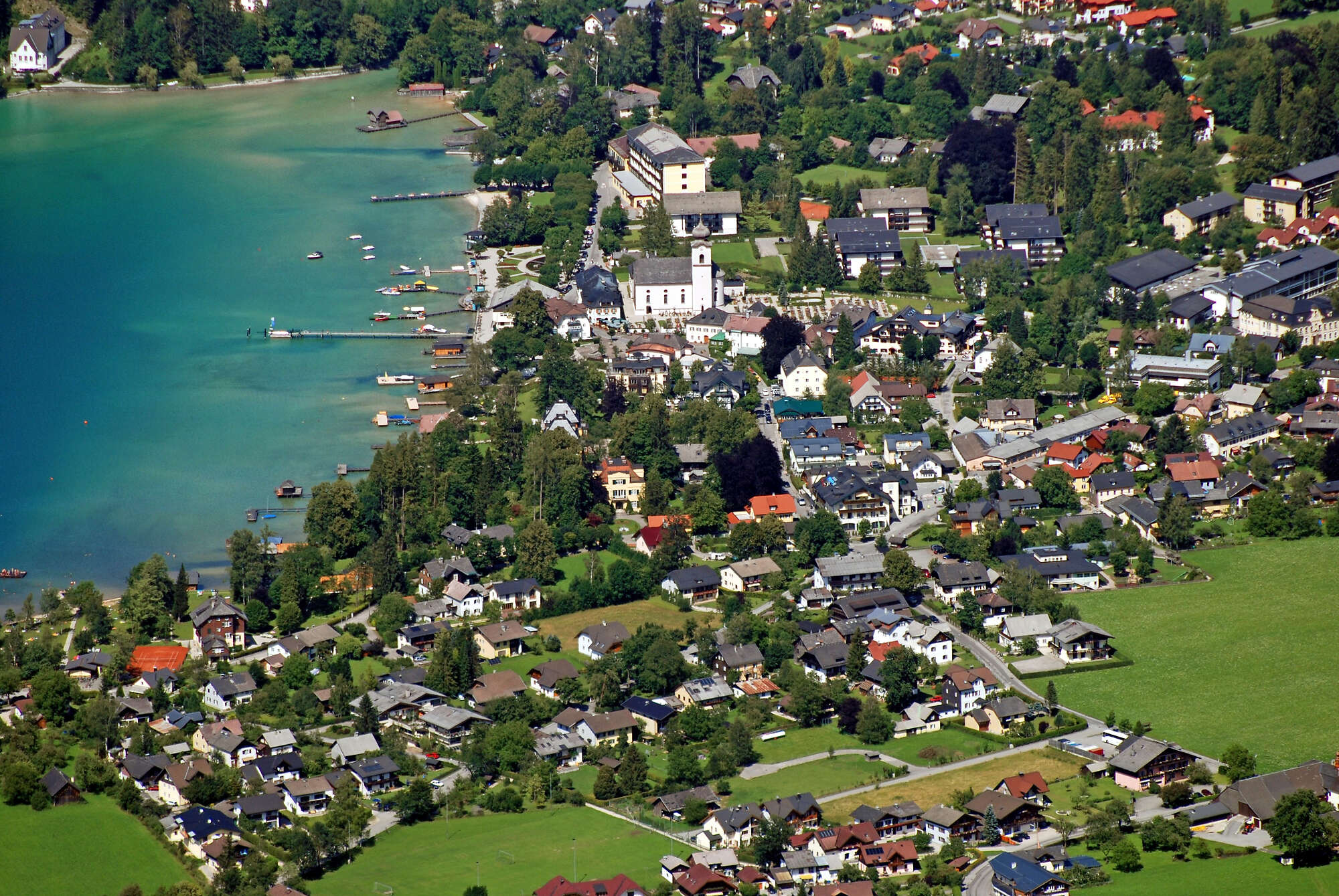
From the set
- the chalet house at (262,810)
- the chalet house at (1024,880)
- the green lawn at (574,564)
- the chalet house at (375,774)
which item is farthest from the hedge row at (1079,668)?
the chalet house at (262,810)

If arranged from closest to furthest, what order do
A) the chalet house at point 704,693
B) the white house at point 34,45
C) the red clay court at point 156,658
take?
the chalet house at point 704,693 → the red clay court at point 156,658 → the white house at point 34,45

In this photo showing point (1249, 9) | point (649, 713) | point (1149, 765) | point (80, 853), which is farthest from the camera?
point (1249, 9)

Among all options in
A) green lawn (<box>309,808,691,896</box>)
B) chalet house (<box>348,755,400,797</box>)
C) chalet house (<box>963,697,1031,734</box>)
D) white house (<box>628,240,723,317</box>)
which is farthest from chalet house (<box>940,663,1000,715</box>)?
white house (<box>628,240,723,317</box>)

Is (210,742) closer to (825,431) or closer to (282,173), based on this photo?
(825,431)

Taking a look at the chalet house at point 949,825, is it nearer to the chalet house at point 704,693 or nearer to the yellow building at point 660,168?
the chalet house at point 704,693

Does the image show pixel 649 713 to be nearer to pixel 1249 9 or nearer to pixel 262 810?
pixel 262 810

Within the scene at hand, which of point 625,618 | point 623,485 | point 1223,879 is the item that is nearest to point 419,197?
point 623,485
